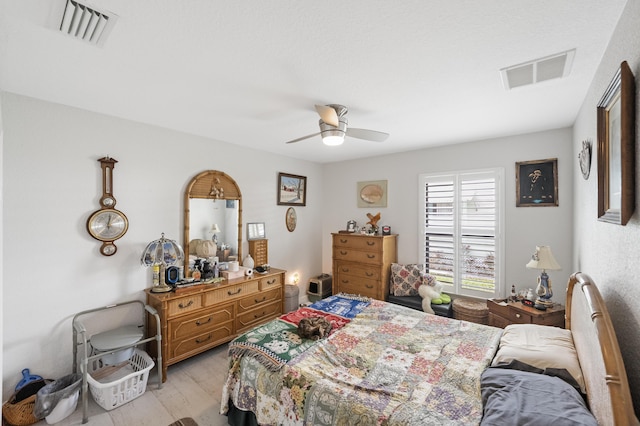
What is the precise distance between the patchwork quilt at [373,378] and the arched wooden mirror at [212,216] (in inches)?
61.9

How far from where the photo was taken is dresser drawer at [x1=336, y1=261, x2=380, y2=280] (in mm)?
3990

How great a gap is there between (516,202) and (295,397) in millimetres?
3321

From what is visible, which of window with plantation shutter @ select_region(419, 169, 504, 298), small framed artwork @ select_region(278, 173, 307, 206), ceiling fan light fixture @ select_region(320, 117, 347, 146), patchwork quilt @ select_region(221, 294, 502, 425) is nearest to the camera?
patchwork quilt @ select_region(221, 294, 502, 425)

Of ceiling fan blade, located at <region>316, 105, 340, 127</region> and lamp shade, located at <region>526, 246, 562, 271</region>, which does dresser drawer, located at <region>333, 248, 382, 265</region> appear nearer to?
lamp shade, located at <region>526, 246, 562, 271</region>

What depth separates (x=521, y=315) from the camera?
2.66m

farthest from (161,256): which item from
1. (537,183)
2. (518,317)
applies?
(537,183)

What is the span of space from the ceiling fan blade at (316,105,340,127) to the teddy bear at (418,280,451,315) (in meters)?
2.57

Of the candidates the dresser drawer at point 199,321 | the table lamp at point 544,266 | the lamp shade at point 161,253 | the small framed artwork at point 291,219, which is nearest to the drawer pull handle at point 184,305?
the dresser drawer at point 199,321

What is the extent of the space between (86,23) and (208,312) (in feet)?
8.58

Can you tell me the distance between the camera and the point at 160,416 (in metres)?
2.15

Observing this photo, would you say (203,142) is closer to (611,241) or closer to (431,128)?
(431,128)

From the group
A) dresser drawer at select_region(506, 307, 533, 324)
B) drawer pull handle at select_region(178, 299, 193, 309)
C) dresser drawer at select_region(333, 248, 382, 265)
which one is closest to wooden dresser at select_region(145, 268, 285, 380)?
drawer pull handle at select_region(178, 299, 193, 309)

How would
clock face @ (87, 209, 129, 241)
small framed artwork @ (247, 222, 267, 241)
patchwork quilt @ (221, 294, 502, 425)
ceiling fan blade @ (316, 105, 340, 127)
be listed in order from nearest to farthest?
1. patchwork quilt @ (221, 294, 502, 425)
2. ceiling fan blade @ (316, 105, 340, 127)
3. clock face @ (87, 209, 129, 241)
4. small framed artwork @ (247, 222, 267, 241)

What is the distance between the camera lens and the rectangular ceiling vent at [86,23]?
127 centimetres
